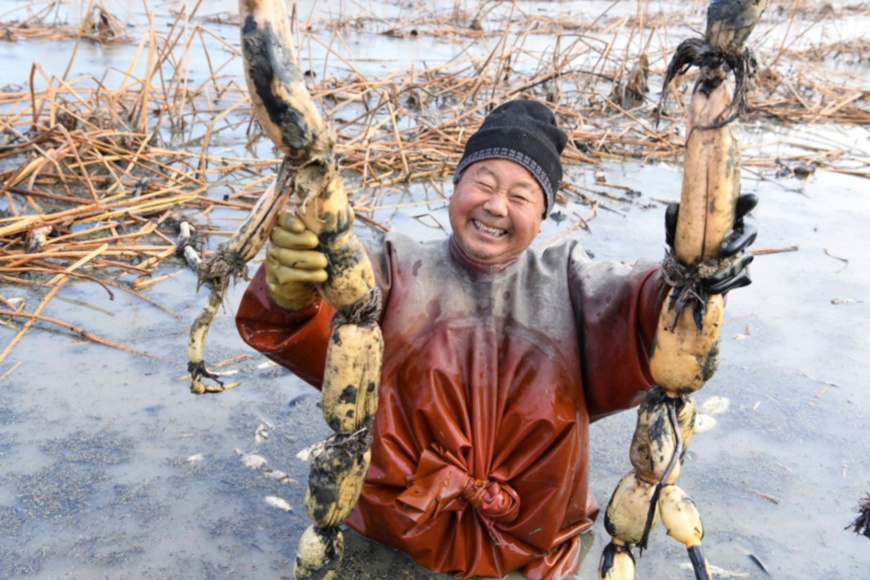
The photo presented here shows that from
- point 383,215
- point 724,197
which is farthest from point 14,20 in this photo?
point 724,197

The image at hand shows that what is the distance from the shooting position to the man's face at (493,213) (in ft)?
7.74

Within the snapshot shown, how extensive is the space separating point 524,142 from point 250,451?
145cm

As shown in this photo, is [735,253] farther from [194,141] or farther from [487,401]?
[194,141]

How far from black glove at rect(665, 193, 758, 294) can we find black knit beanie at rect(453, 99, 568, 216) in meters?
0.60

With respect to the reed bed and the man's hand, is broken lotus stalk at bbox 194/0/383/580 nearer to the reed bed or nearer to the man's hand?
the man's hand

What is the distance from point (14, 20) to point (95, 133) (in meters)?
5.11

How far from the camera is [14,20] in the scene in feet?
30.5

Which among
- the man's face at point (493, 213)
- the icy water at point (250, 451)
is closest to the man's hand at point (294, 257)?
the man's face at point (493, 213)

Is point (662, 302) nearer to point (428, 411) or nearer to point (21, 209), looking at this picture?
point (428, 411)

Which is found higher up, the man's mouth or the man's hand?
the man's hand

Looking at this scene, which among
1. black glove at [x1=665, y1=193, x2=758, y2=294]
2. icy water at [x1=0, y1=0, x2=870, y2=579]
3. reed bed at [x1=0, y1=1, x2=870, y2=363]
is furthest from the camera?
reed bed at [x1=0, y1=1, x2=870, y2=363]

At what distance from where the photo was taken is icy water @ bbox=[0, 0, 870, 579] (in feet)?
8.04

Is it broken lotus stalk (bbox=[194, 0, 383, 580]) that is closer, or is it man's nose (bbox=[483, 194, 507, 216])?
broken lotus stalk (bbox=[194, 0, 383, 580])

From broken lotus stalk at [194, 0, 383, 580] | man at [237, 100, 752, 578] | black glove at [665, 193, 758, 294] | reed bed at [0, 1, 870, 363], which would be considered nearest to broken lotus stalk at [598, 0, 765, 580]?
black glove at [665, 193, 758, 294]
